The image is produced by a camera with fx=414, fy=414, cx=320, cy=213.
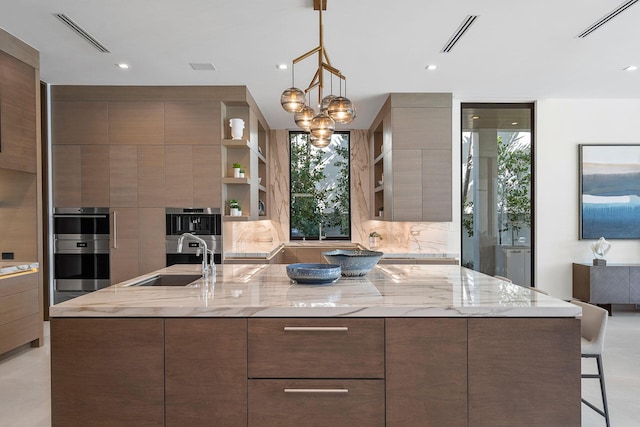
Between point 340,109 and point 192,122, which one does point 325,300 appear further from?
point 192,122

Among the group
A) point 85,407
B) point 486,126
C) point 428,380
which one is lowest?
point 85,407

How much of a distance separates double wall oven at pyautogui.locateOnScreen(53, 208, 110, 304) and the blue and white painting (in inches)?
237

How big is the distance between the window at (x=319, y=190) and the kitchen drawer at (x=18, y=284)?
153 inches

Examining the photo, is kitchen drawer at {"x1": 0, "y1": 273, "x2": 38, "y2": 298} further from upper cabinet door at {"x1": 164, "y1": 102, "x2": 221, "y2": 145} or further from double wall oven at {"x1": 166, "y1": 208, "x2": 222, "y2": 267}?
upper cabinet door at {"x1": 164, "y1": 102, "x2": 221, "y2": 145}

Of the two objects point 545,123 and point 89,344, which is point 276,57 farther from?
point 545,123

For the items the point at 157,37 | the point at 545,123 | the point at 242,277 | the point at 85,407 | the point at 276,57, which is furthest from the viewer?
the point at 545,123

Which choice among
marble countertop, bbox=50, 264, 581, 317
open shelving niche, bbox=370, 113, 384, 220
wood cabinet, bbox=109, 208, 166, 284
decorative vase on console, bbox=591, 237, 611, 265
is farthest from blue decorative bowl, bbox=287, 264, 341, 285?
decorative vase on console, bbox=591, 237, 611, 265

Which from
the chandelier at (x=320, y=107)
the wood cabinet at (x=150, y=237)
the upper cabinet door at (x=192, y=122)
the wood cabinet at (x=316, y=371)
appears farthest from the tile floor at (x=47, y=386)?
the upper cabinet door at (x=192, y=122)

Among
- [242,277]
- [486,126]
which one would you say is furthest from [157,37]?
[486,126]

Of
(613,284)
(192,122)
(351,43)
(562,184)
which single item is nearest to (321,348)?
(351,43)

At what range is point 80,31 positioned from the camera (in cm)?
339

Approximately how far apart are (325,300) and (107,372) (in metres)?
1.00

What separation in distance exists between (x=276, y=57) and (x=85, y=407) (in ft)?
10.5

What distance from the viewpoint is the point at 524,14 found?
311cm
